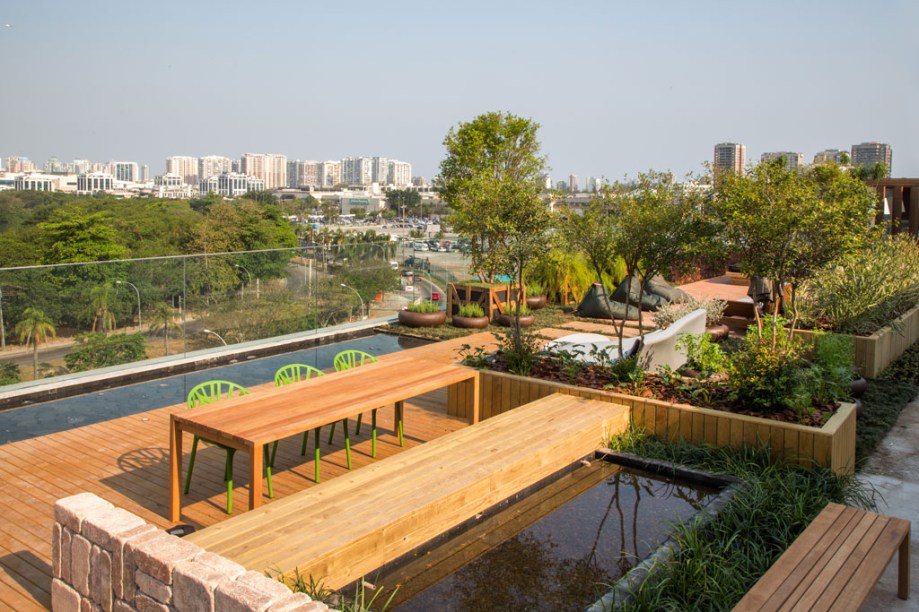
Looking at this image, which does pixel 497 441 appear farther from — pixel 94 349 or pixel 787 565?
pixel 94 349

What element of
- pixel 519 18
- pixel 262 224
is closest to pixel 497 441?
pixel 519 18

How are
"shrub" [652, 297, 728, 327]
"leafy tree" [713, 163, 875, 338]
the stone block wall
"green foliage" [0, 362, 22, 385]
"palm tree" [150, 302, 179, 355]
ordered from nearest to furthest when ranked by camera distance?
the stone block wall
"leafy tree" [713, 163, 875, 338]
"green foliage" [0, 362, 22, 385]
"palm tree" [150, 302, 179, 355]
"shrub" [652, 297, 728, 327]

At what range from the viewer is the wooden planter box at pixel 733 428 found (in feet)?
16.9

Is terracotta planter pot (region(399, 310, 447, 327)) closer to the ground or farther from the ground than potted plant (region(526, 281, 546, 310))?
closer to the ground

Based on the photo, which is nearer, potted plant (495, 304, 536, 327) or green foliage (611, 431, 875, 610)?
green foliage (611, 431, 875, 610)

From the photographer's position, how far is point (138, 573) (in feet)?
9.96

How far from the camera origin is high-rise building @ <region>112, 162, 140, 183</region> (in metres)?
188

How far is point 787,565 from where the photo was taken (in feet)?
11.3

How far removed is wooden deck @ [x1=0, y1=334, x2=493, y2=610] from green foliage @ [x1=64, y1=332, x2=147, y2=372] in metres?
1.87

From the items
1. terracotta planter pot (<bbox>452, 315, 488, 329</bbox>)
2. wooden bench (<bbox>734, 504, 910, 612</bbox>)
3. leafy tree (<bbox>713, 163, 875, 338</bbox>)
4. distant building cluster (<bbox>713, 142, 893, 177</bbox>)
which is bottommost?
wooden bench (<bbox>734, 504, 910, 612</bbox>)

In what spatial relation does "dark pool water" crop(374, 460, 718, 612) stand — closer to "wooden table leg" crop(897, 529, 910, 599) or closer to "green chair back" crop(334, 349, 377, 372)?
"wooden table leg" crop(897, 529, 910, 599)

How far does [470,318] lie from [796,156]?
24.2 metres

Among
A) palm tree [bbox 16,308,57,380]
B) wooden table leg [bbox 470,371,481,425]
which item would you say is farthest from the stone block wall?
palm tree [bbox 16,308,57,380]

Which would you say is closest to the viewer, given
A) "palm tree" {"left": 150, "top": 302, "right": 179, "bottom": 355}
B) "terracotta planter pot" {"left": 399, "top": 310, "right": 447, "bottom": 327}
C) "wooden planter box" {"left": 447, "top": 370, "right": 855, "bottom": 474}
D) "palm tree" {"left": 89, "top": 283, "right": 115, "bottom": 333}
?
"wooden planter box" {"left": 447, "top": 370, "right": 855, "bottom": 474}
